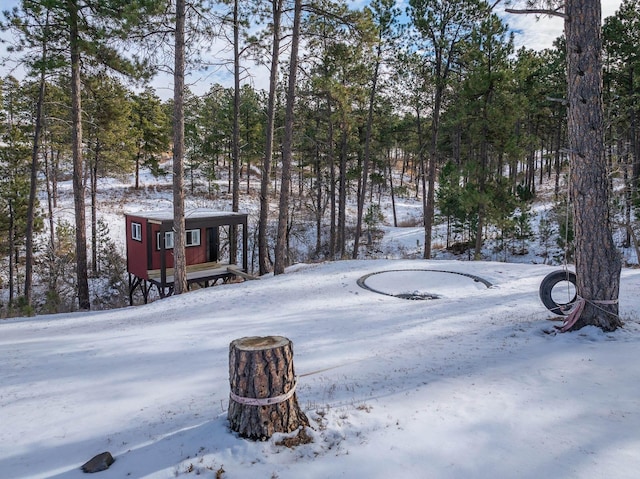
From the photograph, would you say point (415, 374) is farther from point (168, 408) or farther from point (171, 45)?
point (171, 45)

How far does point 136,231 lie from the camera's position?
14.5m

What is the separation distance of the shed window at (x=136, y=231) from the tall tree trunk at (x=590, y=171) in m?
13.1

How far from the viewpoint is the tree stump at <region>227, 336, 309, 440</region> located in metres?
2.80

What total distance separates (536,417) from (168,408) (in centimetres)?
289

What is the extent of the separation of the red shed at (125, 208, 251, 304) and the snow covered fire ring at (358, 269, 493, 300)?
184 inches

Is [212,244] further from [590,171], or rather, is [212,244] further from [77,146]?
[590,171]

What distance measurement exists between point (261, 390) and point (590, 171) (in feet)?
14.3

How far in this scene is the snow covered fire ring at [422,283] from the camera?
852cm

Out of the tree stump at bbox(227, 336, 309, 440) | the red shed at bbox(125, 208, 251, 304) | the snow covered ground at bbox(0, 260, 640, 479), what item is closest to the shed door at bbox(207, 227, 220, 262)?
the red shed at bbox(125, 208, 251, 304)

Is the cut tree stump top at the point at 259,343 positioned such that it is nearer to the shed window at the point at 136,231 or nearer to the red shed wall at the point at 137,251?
the red shed wall at the point at 137,251

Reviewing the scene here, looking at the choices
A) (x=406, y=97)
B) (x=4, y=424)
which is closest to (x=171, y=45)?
(x=4, y=424)

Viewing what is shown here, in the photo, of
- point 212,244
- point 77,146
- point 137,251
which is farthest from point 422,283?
point 137,251

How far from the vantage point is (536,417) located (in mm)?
3072

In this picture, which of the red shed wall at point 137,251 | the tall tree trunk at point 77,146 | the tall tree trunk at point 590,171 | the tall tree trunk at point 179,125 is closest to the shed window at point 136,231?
the red shed wall at point 137,251
